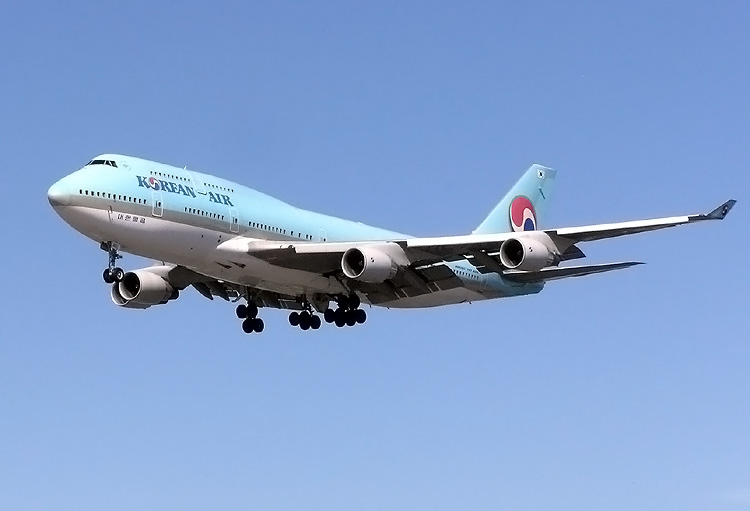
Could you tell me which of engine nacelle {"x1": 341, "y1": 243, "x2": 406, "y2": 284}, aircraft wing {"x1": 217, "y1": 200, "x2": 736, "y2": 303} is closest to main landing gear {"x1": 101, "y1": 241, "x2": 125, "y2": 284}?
A: aircraft wing {"x1": 217, "y1": 200, "x2": 736, "y2": 303}

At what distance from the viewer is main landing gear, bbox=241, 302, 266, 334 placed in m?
50.4

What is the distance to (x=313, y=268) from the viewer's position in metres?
46.2

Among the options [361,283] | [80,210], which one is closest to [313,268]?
[361,283]

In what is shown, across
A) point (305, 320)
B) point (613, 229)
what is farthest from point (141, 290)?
point (613, 229)

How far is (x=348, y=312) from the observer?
48.3 m

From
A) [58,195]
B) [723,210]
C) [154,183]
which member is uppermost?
[154,183]

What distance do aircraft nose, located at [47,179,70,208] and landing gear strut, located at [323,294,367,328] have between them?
11.8m

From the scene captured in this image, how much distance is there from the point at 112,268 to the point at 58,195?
2987mm

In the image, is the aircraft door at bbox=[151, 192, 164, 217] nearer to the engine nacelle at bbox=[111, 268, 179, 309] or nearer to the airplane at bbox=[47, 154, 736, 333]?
the airplane at bbox=[47, 154, 736, 333]

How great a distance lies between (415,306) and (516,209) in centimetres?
962

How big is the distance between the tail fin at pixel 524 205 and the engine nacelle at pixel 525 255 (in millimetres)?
12828

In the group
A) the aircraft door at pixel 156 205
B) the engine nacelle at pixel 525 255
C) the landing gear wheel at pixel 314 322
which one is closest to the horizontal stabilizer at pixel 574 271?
the engine nacelle at pixel 525 255

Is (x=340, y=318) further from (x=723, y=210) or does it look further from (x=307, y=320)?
(x=723, y=210)

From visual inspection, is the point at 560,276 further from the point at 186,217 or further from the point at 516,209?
the point at 186,217
